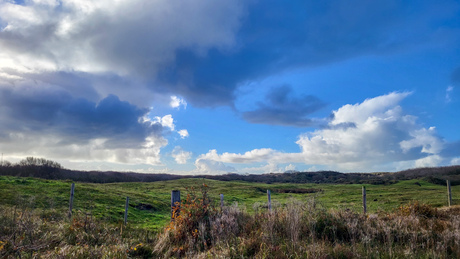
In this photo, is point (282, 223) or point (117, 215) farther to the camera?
point (117, 215)

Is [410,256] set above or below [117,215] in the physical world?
above

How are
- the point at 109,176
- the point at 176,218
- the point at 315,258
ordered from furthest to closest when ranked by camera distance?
the point at 109,176
the point at 176,218
the point at 315,258

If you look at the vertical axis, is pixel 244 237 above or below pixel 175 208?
below

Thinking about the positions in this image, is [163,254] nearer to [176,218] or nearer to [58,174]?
[176,218]

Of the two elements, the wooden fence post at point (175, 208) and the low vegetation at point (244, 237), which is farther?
the wooden fence post at point (175, 208)

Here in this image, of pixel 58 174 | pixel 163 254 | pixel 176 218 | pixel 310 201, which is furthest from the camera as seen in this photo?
pixel 58 174

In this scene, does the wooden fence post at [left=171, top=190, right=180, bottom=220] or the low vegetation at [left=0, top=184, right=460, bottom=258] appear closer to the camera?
the low vegetation at [left=0, top=184, right=460, bottom=258]

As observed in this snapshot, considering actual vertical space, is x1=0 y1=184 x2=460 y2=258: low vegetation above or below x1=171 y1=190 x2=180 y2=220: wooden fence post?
below

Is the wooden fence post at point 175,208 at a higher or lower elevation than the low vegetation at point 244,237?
higher

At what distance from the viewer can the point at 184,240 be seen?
28.4 ft

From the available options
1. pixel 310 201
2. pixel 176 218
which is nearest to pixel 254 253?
pixel 176 218

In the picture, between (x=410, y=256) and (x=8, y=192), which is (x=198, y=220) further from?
(x=8, y=192)

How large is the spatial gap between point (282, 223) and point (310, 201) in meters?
2.27

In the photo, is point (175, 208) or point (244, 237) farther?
point (175, 208)
